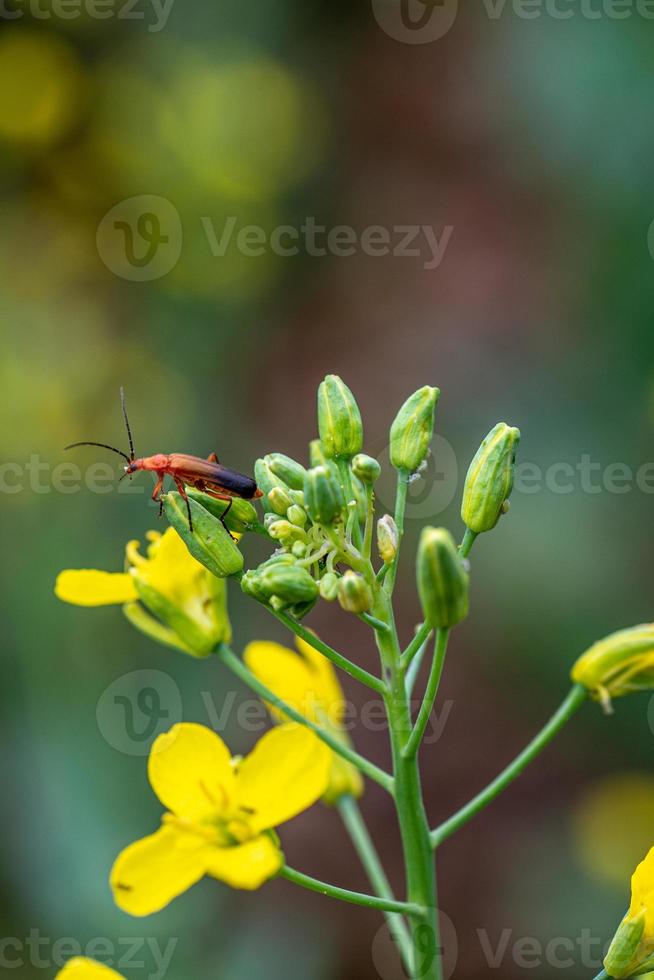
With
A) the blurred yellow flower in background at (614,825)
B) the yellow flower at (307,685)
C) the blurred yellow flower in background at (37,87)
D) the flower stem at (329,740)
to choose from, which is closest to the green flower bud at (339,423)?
the flower stem at (329,740)

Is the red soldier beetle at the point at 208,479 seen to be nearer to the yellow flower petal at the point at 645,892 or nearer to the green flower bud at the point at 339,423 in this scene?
the green flower bud at the point at 339,423

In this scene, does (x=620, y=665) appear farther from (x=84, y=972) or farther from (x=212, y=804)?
(x=84, y=972)

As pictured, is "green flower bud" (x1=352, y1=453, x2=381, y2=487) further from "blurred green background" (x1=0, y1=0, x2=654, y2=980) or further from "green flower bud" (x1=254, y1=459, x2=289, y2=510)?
"blurred green background" (x1=0, y1=0, x2=654, y2=980)

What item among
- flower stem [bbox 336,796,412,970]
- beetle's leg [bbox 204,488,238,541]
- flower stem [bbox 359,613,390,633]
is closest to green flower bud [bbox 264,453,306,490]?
beetle's leg [bbox 204,488,238,541]

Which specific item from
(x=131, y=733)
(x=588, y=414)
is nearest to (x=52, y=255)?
(x=131, y=733)

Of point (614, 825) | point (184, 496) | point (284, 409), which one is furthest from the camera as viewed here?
point (284, 409)

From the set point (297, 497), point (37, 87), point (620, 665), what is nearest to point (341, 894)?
point (620, 665)
